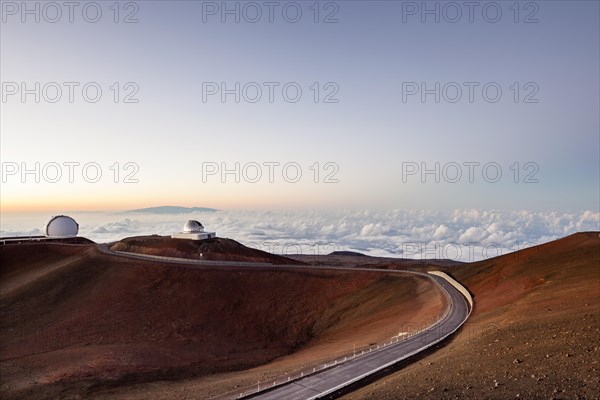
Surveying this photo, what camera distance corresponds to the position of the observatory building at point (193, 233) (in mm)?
90431

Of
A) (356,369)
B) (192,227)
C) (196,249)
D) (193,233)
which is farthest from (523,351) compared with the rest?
(192,227)

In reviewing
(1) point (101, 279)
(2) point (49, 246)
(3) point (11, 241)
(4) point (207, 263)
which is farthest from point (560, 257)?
(3) point (11, 241)

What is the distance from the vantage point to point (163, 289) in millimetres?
59594

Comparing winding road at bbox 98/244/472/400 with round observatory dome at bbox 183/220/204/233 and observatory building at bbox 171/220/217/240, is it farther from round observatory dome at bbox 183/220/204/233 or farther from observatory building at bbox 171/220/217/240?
round observatory dome at bbox 183/220/204/233

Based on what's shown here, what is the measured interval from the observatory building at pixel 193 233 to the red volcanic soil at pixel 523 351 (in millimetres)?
64445

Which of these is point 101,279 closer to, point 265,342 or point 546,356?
point 265,342

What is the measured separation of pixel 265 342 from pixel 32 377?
22839 mm

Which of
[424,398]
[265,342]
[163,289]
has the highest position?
[424,398]

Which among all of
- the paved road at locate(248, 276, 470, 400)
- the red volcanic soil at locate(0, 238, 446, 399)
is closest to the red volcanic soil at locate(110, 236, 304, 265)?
the red volcanic soil at locate(0, 238, 446, 399)

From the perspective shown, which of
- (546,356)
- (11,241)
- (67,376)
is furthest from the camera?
(11,241)

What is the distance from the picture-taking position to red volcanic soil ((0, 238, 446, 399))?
34.1 meters

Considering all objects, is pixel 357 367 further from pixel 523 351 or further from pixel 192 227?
pixel 192 227

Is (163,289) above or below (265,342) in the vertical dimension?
above

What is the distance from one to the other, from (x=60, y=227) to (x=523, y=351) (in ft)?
367
